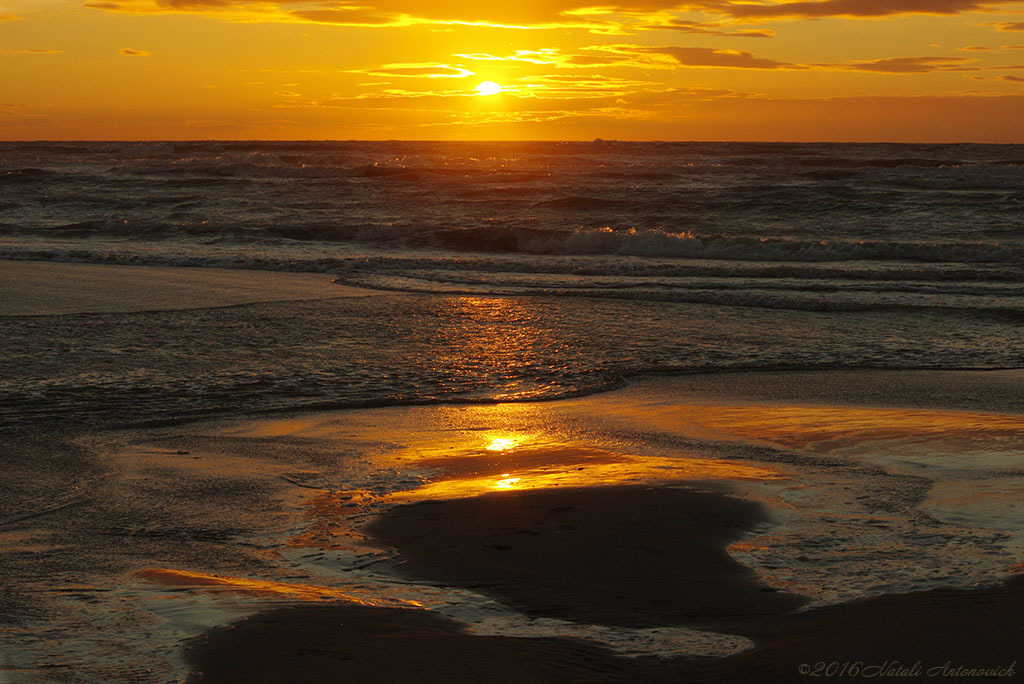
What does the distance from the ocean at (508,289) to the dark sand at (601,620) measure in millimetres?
3190

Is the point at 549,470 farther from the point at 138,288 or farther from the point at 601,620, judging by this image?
the point at 138,288

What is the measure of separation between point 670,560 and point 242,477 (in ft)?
8.26

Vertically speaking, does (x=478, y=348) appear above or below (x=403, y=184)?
below

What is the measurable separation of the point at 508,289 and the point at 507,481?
30.7 feet

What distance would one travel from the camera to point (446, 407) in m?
7.69

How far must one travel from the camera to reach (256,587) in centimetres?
415

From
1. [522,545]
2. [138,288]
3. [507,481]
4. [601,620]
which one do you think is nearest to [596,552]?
[522,545]

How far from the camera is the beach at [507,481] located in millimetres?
3623

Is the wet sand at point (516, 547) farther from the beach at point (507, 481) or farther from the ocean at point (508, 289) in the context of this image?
the ocean at point (508, 289)

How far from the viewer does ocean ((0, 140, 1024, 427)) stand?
850 cm

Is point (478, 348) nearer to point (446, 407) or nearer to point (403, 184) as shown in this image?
point (446, 407)

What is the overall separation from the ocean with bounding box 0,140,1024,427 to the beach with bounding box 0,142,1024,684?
0.29 ft

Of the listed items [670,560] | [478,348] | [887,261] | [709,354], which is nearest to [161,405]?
[478,348]

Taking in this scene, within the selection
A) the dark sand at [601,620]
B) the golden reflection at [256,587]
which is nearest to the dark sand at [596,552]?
the dark sand at [601,620]
